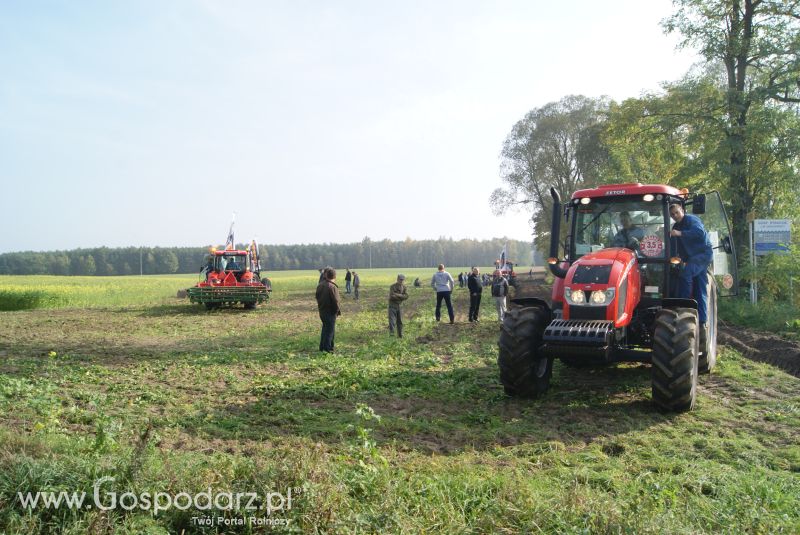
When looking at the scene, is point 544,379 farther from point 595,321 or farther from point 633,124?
point 633,124

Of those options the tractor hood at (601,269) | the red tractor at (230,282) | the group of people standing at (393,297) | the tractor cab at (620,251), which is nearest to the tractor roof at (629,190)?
the tractor cab at (620,251)

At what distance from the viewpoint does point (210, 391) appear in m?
8.11

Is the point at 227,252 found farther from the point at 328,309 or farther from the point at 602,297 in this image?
the point at 602,297

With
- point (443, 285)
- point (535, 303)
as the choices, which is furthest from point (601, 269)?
point (443, 285)

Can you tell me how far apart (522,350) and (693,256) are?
2.73m

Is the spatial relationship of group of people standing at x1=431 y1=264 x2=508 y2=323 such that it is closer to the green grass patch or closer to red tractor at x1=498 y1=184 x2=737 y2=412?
the green grass patch

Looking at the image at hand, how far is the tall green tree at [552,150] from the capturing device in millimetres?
39906

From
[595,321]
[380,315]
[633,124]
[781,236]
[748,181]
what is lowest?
[380,315]

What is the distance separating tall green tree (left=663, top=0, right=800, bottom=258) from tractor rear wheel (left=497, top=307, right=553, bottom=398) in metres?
14.1

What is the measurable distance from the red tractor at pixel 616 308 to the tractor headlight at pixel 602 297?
11 mm

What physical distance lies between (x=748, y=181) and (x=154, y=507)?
20203 millimetres

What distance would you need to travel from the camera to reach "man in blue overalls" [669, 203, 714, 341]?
7734 mm

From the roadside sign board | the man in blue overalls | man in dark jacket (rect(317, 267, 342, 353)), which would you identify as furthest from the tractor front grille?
the roadside sign board

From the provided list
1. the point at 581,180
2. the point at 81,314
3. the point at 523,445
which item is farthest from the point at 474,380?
the point at 581,180
